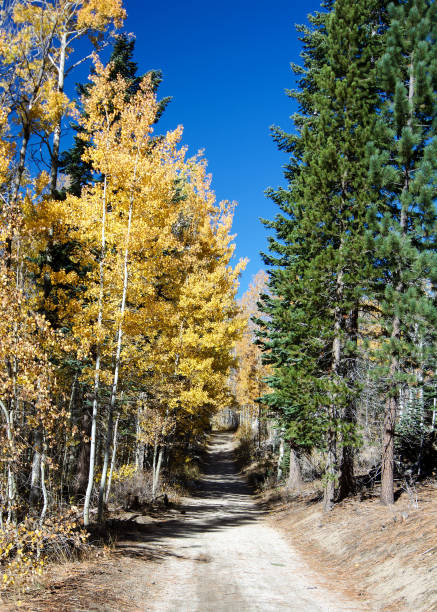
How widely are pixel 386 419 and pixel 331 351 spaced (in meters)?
2.43

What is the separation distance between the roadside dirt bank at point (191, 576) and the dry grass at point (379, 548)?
30 cm

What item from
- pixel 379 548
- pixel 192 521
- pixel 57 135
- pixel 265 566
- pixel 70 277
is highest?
pixel 57 135

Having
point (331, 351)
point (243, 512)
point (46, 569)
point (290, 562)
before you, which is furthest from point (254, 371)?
point (46, 569)

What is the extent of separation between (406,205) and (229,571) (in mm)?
8387

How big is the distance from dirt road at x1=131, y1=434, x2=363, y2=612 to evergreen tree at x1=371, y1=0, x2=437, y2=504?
314 cm

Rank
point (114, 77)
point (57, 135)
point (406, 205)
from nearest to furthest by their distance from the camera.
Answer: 1. point (406, 205)
2. point (57, 135)
3. point (114, 77)

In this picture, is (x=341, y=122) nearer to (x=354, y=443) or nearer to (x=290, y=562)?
(x=354, y=443)

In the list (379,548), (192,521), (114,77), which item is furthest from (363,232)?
(114,77)

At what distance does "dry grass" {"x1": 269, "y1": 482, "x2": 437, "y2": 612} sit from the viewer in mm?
6074

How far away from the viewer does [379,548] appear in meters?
7.86

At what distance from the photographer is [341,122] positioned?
1215 cm

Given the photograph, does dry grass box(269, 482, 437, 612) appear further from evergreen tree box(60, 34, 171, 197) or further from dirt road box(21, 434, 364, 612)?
evergreen tree box(60, 34, 171, 197)

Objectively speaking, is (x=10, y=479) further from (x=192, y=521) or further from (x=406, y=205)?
(x=406, y=205)

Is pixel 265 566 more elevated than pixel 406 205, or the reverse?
pixel 406 205
